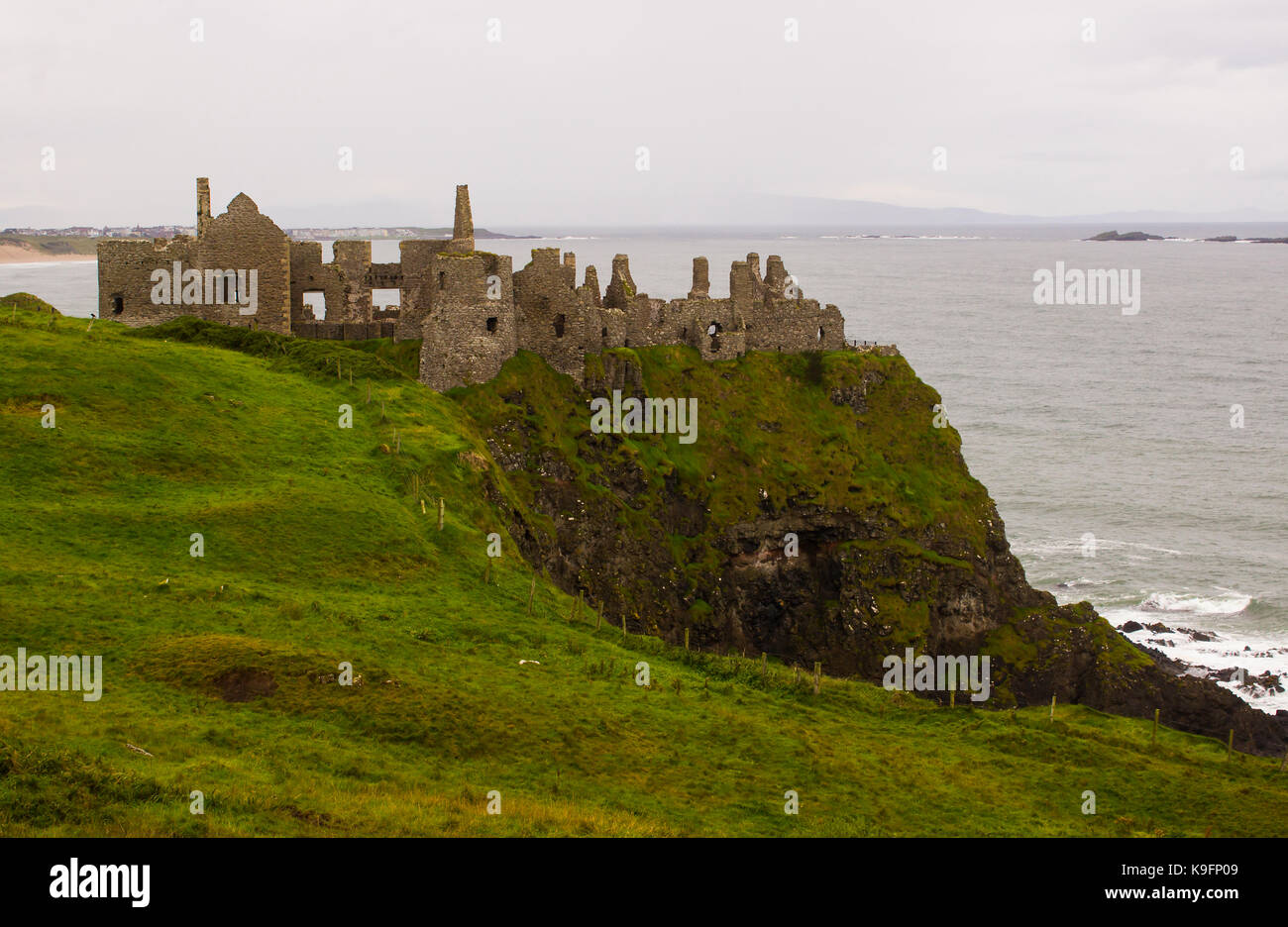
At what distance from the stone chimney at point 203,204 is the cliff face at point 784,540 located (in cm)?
1491

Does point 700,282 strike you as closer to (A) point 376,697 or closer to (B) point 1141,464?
(A) point 376,697

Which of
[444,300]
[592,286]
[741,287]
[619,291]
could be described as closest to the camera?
[444,300]

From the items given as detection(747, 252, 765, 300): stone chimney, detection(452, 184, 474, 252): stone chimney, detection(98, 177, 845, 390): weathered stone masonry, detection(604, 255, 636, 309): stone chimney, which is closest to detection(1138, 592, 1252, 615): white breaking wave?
A: detection(98, 177, 845, 390): weathered stone masonry

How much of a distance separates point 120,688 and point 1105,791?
24180mm

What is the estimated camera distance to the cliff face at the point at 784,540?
57.6 meters

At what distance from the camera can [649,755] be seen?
29.9m

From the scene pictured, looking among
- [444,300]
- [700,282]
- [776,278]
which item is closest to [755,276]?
[776,278]

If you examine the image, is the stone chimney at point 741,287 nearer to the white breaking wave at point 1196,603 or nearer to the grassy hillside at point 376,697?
the grassy hillside at point 376,697

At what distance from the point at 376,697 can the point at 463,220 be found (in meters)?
39.6

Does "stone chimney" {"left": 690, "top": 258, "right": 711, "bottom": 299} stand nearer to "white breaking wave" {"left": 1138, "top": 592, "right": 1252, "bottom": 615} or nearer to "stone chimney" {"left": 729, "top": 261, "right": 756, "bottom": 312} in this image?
"stone chimney" {"left": 729, "top": 261, "right": 756, "bottom": 312}

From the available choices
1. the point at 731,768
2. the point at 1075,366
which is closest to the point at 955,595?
the point at 731,768

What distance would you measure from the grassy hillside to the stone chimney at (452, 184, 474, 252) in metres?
18.6

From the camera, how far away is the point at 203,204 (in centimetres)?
6016

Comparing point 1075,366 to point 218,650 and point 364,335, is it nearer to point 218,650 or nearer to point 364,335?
point 364,335
